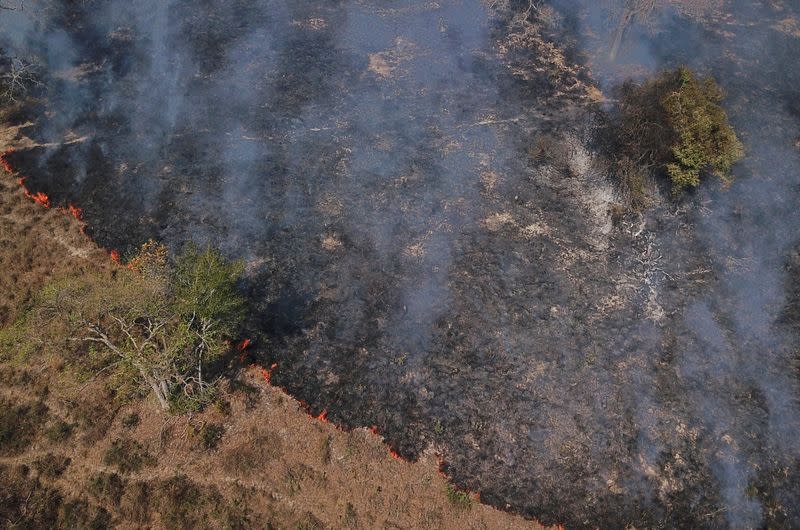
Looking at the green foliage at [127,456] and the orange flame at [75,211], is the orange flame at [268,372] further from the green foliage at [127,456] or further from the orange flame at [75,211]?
the orange flame at [75,211]

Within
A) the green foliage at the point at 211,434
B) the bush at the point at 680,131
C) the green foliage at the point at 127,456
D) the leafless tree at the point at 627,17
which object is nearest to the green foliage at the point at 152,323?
the green foliage at the point at 211,434

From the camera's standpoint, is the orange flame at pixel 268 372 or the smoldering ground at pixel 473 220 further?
the orange flame at pixel 268 372

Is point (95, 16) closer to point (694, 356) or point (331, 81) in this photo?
point (331, 81)

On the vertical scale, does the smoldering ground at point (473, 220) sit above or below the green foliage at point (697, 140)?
below

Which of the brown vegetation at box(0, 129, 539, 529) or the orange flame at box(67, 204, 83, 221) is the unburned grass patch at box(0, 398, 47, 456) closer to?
the brown vegetation at box(0, 129, 539, 529)

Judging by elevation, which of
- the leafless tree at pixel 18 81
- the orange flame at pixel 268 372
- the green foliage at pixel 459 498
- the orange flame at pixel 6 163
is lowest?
the green foliage at pixel 459 498

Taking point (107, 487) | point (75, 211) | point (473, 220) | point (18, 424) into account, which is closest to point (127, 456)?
point (107, 487)
